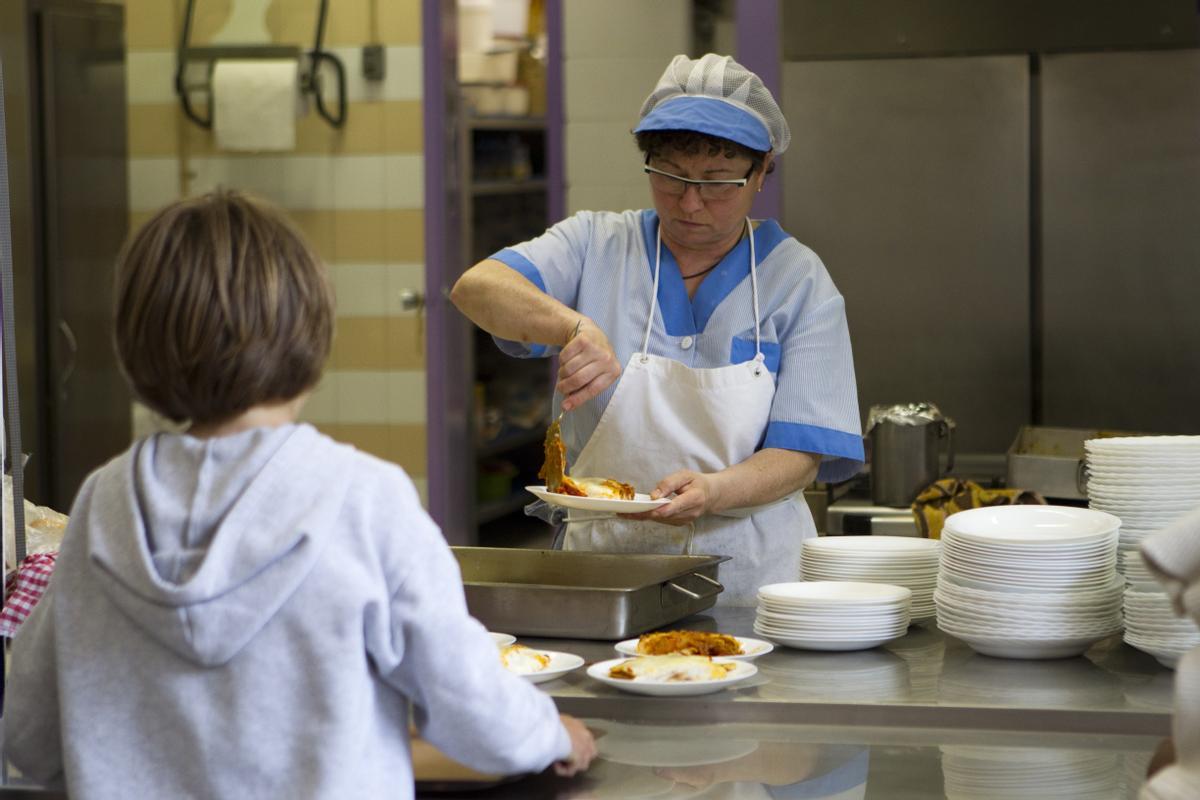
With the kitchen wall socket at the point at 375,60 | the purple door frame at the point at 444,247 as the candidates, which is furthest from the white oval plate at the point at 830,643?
the kitchen wall socket at the point at 375,60

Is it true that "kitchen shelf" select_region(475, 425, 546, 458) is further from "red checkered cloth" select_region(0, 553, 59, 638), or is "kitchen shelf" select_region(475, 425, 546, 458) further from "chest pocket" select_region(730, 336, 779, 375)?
"red checkered cloth" select_region(0, 553, 59, 638)

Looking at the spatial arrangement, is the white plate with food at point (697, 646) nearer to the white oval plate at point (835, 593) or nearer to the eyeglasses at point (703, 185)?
the white oval plate at point (835, 593)

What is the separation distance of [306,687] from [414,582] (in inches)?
5.1

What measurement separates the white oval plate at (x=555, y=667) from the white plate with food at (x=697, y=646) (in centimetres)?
7

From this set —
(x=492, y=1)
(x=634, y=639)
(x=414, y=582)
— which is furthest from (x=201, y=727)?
(x=492, y=1)

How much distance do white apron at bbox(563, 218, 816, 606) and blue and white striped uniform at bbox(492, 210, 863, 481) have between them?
3 centimetres

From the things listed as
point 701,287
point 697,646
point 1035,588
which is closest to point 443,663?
point 697,646

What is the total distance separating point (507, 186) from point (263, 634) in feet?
16.8

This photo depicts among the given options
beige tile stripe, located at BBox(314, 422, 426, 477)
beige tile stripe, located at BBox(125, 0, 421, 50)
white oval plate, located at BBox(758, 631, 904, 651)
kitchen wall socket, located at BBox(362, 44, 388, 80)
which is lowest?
beige tile stripe, located at BBox(314, 422, 426, 477)

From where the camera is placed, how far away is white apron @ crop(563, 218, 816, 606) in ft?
8.23

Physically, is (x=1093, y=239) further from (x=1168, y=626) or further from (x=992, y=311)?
(x=1168, y=626)

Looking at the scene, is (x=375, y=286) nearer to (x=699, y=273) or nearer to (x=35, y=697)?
(x=699, y=273)

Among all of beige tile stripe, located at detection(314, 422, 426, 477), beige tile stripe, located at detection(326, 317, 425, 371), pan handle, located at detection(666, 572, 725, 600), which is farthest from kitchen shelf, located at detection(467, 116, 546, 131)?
pan handle, located at detection(666, 572, 725, 600)

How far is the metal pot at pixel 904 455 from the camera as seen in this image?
3609 millimetres
